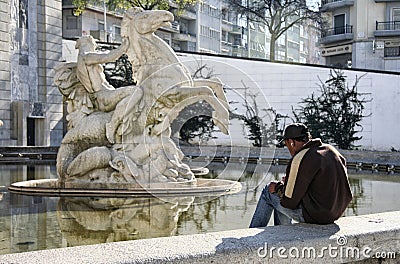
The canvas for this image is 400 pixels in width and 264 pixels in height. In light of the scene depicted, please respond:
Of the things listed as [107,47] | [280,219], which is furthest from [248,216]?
[107,47]

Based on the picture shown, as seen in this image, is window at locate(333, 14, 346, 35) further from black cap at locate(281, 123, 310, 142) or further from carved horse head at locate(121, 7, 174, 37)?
black cap at locate(281, 123, 310, 142)

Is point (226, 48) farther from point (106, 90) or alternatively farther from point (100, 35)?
point (106, 90)

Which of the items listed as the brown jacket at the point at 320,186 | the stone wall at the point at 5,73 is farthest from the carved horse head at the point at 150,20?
the stone wall at the point at 5,73

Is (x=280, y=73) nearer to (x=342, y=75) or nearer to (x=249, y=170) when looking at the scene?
(x=342, y=75)

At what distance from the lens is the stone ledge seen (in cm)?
352

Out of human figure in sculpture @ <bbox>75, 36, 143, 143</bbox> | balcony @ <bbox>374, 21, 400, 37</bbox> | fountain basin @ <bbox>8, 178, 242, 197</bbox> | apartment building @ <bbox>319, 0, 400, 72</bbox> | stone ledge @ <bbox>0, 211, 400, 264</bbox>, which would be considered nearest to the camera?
stone ledge @ <bbox>0, 211, 400, 264</bbox>

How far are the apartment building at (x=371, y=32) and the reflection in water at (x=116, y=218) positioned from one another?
38077mm

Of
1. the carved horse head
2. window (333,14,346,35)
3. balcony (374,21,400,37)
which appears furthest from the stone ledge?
window (333,14,346,35)

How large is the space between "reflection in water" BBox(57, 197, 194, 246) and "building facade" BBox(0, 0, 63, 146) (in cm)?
1702

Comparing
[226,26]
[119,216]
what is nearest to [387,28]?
[226,26]

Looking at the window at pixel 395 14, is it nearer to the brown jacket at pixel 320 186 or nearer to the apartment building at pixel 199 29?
the apartment building at pixel 199 29

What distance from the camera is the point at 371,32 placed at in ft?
151

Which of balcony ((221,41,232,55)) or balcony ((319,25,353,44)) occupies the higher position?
balcony ((221,41,232,55))

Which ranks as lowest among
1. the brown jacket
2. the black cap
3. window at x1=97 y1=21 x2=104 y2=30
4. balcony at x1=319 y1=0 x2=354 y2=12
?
the brown jacket
